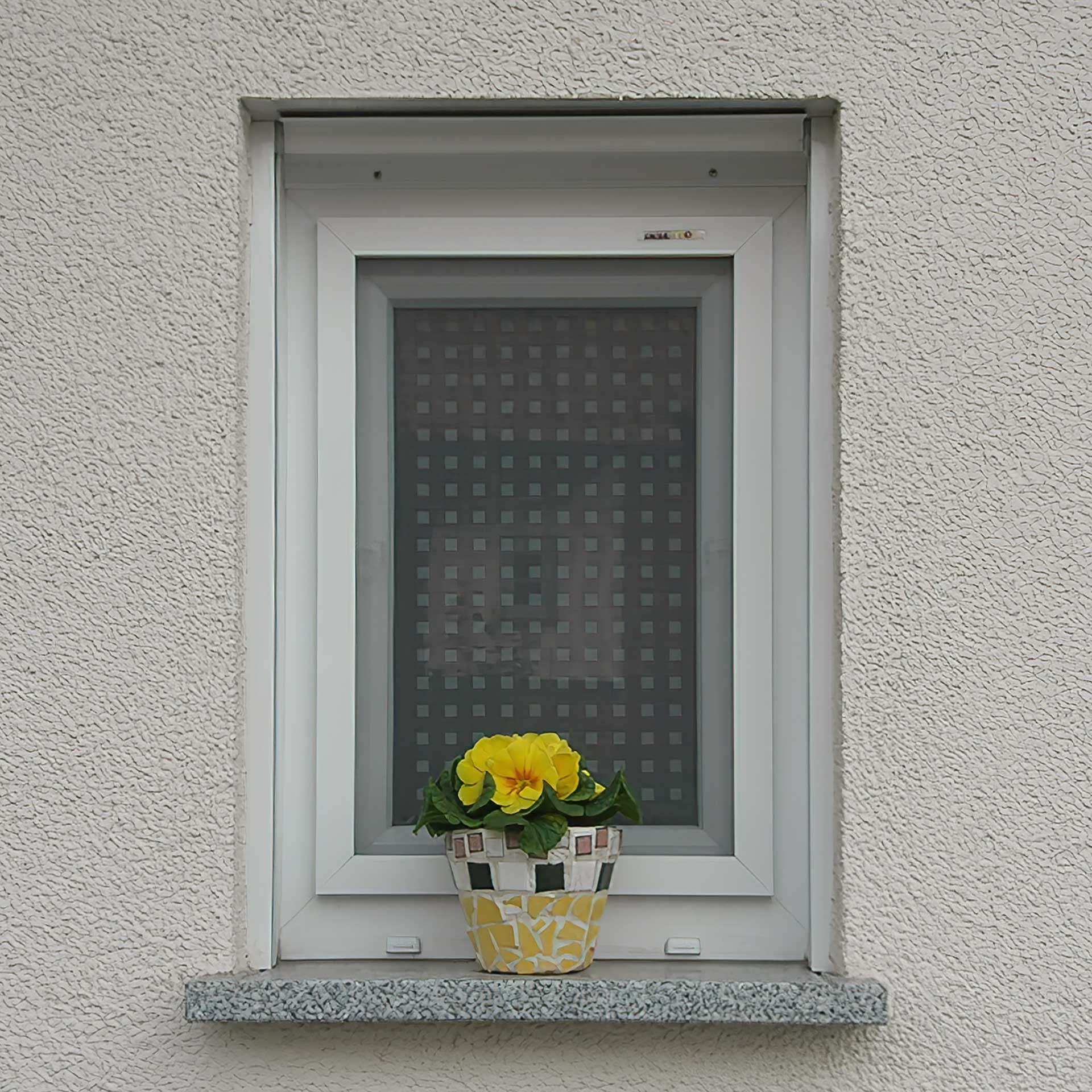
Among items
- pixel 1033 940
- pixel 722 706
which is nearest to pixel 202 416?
pixel 722 706

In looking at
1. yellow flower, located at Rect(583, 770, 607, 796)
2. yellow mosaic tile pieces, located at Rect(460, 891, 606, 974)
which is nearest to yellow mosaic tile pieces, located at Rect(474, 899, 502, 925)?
yellow mosaic tile pieces, located at Rect(460, 891, 606, 974)

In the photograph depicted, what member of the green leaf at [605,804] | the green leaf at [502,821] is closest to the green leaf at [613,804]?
the green leaf at [605,804]

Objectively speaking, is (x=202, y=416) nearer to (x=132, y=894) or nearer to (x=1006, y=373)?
(x=132, y=894)

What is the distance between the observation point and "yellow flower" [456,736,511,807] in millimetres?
1823

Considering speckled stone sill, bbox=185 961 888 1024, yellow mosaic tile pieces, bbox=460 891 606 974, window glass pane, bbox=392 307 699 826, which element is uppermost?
window glass pane, bbox=392 307 699 826

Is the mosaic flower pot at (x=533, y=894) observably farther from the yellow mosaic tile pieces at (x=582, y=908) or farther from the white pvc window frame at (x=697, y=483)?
the white pvc window frame at (x=697, y=483)

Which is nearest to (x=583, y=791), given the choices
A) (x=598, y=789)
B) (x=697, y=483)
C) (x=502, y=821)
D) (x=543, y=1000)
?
(x=598, y=789)

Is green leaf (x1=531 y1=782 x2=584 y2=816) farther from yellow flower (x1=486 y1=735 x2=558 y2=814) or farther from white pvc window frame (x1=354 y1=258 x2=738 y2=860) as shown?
white pvc window frame (x1=354 y1=258 x2=738 y2=860)

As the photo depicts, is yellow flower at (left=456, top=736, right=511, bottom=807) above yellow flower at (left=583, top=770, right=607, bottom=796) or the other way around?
above

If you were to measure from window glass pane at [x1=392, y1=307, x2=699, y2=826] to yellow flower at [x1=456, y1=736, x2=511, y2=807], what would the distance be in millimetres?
150

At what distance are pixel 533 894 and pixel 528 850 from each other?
2.9 inches

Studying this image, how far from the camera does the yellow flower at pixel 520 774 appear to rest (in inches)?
70.7

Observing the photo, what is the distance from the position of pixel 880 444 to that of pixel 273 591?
3.02 ft

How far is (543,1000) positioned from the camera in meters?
1.77
